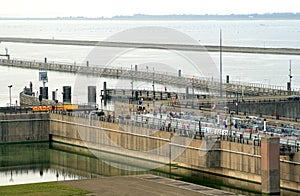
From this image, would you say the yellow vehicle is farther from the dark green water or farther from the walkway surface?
the walkway surface

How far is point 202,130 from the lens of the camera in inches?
2469

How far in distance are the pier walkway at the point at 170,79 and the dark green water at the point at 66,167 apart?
31.4 metres

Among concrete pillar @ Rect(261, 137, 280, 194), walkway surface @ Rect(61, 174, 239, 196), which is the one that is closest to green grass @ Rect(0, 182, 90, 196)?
walkway surface @ Rect(61, 174, 239, 196)

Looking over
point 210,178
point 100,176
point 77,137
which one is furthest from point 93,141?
point 210,178

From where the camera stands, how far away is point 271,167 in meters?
52.2

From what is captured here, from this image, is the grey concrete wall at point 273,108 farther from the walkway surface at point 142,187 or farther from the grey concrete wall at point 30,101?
the walkway surface at point 142,187

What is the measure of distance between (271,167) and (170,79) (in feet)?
274

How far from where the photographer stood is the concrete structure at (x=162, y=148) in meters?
53.3

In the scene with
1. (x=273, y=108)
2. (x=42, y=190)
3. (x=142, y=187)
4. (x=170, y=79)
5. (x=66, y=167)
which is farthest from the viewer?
(x=170, y=79)

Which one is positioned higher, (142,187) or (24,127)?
(24,127)

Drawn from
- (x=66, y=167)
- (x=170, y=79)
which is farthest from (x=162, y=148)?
(x=170, y=79)

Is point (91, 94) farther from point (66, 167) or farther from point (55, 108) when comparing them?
point (66, 167)

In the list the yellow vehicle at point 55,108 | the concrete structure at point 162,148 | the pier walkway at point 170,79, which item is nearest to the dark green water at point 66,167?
the concrete structure at point 162,148

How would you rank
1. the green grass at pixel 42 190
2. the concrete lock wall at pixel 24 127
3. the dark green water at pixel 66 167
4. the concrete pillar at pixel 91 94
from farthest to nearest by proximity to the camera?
the concrete pillar at pixel 91 94 → the concrete lock wall at pixel 24 127 → the dark green water at pixel 66 167 → the green grass at pixel 42 190
